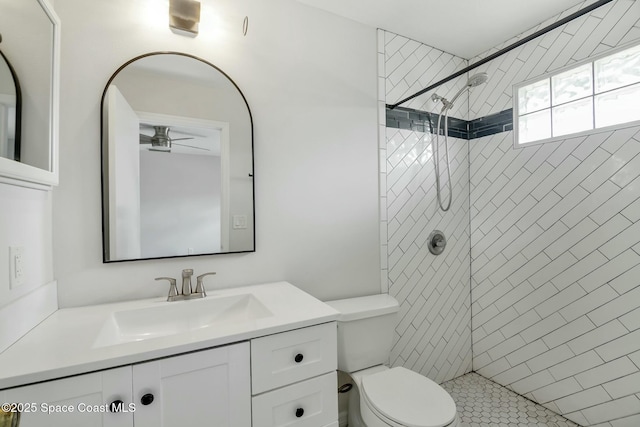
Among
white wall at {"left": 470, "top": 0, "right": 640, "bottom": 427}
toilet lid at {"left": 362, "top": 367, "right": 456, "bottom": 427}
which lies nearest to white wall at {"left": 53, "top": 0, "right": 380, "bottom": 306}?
toilet lid at {"left": 362, "top": 367, "right": 456, "bottom": 427}

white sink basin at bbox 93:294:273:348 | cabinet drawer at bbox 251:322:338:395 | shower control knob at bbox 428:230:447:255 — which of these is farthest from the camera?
shower control knob at bbox 428:230:447:255

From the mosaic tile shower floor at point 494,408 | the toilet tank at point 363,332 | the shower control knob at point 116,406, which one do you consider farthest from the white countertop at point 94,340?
the mosaic tile shower floor at point 494,408

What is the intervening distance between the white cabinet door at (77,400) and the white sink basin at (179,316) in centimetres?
28

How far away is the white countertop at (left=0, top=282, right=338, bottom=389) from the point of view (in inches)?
29.9

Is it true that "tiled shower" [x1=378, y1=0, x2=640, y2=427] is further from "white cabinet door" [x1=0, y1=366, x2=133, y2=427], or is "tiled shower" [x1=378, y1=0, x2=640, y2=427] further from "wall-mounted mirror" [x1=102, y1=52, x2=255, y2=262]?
"white cabinet door" [x1=0, y1=366, x2=133, y2=427]

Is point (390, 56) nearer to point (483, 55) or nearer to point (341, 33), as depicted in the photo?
point (341, 33)

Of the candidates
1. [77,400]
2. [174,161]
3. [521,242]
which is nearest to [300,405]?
[77,400]

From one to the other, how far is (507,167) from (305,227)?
155cm

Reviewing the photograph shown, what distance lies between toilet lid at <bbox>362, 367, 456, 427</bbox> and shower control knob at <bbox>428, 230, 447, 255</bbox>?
0.92 m

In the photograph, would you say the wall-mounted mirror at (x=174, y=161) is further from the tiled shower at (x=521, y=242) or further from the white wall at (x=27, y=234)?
the tiled shower at (x=521, y=242)

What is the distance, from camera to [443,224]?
228 centimetres

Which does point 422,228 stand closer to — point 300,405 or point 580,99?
point 580,99

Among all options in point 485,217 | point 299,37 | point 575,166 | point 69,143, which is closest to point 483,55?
point 575,166

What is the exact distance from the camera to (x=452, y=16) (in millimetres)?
1885
